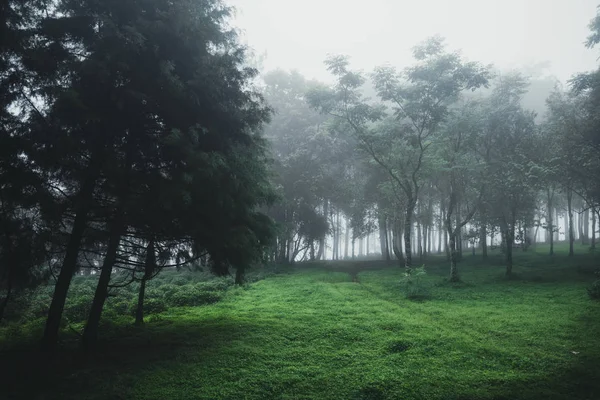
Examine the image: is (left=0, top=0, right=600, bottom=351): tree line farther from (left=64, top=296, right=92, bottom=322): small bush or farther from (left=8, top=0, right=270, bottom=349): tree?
(left=64, top=296, right=92, bottom=322): small bush

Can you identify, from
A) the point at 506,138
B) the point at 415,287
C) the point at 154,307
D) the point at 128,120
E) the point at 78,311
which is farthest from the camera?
the point at 506,138

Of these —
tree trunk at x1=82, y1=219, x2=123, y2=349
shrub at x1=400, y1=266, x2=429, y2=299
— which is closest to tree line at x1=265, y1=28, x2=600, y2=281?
shrub at x1=400, y1=266, x2=429, y2=299

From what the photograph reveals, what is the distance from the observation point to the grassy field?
6789 mm

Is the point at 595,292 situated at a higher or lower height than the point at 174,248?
lower

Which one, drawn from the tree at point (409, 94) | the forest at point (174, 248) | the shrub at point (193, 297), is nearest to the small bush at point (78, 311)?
the forest at point (174, 248)

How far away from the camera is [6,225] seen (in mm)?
7793

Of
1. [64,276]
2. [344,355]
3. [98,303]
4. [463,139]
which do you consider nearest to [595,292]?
[344,355]

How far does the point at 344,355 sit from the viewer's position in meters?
8.55

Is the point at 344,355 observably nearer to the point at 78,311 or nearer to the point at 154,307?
the point at 154,307

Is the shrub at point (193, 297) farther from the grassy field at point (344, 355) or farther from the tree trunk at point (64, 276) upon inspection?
the tree trunk at point (64, 276)

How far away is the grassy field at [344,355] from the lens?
267 inches

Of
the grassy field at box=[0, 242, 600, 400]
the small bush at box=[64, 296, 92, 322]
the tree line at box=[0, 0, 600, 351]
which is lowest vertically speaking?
the small bush at box=[64, 296, 92, 322]

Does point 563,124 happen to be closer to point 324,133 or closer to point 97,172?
point 324,133

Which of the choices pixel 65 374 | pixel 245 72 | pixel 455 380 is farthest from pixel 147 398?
pixel 245 72
